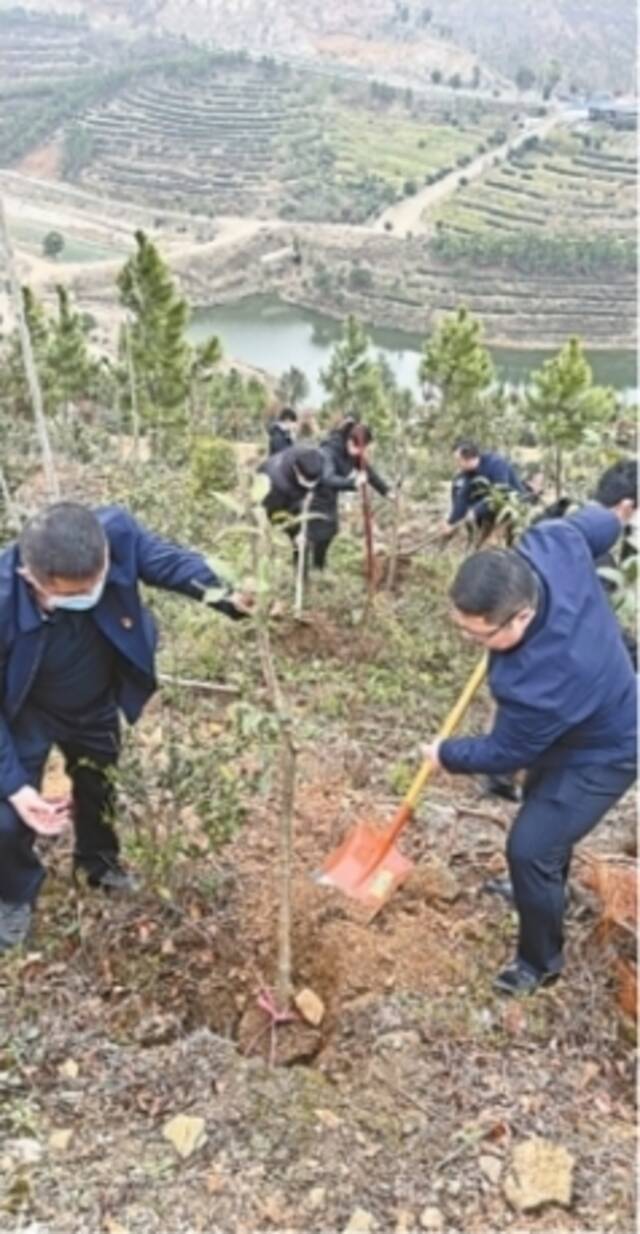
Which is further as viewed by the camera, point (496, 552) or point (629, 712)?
point (629, 712)

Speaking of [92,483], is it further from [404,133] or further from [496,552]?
[404,133]

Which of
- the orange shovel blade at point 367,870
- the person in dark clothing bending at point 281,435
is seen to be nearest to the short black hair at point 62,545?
the orange shovel blade at point 367,870

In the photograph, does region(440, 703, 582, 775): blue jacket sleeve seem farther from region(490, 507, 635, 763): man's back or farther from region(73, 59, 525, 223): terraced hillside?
region(73, 59, 525, 223): terraced hillside

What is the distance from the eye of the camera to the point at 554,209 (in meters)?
69.8

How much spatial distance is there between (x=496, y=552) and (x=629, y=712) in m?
0.55

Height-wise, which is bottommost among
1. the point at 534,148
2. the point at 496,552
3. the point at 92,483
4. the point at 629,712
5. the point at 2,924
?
the point at 534,148

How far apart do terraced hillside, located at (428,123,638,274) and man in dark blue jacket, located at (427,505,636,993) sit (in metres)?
57.3

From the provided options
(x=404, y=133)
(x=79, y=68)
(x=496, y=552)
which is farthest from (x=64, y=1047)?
(x=79, y=68)

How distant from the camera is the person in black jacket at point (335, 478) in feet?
19.4

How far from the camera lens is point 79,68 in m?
106

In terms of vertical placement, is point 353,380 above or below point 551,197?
above

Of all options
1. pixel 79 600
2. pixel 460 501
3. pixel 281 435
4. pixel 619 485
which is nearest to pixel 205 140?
pixel 281 435

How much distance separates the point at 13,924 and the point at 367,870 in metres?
0.95

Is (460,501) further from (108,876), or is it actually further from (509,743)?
(509,743)
